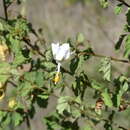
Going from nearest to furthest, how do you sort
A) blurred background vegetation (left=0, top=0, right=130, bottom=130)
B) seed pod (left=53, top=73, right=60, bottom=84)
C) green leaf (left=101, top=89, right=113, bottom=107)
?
seed pod (left=53, top=73, right=60, bottom=84) < green leaf (left=101, top=89, right=113, bottom=107) < blurred background vegetation (left=0, top=0, right=130, bottom=130)

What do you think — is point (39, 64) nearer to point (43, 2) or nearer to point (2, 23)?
point (2, 23)

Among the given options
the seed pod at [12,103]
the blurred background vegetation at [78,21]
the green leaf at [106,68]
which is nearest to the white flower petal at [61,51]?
the green leaf at [106,68]

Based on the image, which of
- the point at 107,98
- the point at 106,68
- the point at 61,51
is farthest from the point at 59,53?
the point at 107,98

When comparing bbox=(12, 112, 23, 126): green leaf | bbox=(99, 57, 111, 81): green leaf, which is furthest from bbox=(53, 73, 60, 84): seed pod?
bbox=(12, 112, 23, 126): green leaf

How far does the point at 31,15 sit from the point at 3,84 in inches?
191

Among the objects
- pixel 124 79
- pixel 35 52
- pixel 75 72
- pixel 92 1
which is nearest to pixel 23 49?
pixel 35 52

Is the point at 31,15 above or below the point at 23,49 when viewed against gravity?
above

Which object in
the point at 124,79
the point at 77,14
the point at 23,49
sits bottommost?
the point at 124,79

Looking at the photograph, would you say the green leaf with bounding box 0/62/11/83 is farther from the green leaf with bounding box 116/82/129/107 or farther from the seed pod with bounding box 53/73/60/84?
the green leaf with bounding box 116/82/129/107

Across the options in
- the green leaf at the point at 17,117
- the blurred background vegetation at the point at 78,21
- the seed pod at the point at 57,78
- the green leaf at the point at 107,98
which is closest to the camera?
the seed pod at the point at 57,78

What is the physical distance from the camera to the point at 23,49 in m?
2.36

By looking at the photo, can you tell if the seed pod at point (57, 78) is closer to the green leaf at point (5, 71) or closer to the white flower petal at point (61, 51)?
the white flower petal at point (61, 51)

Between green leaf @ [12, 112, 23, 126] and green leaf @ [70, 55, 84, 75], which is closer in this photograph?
green leaf @ [70, 55, 84, 75]

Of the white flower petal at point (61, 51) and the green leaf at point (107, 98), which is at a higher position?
the white flower petal at point (61, 51)
